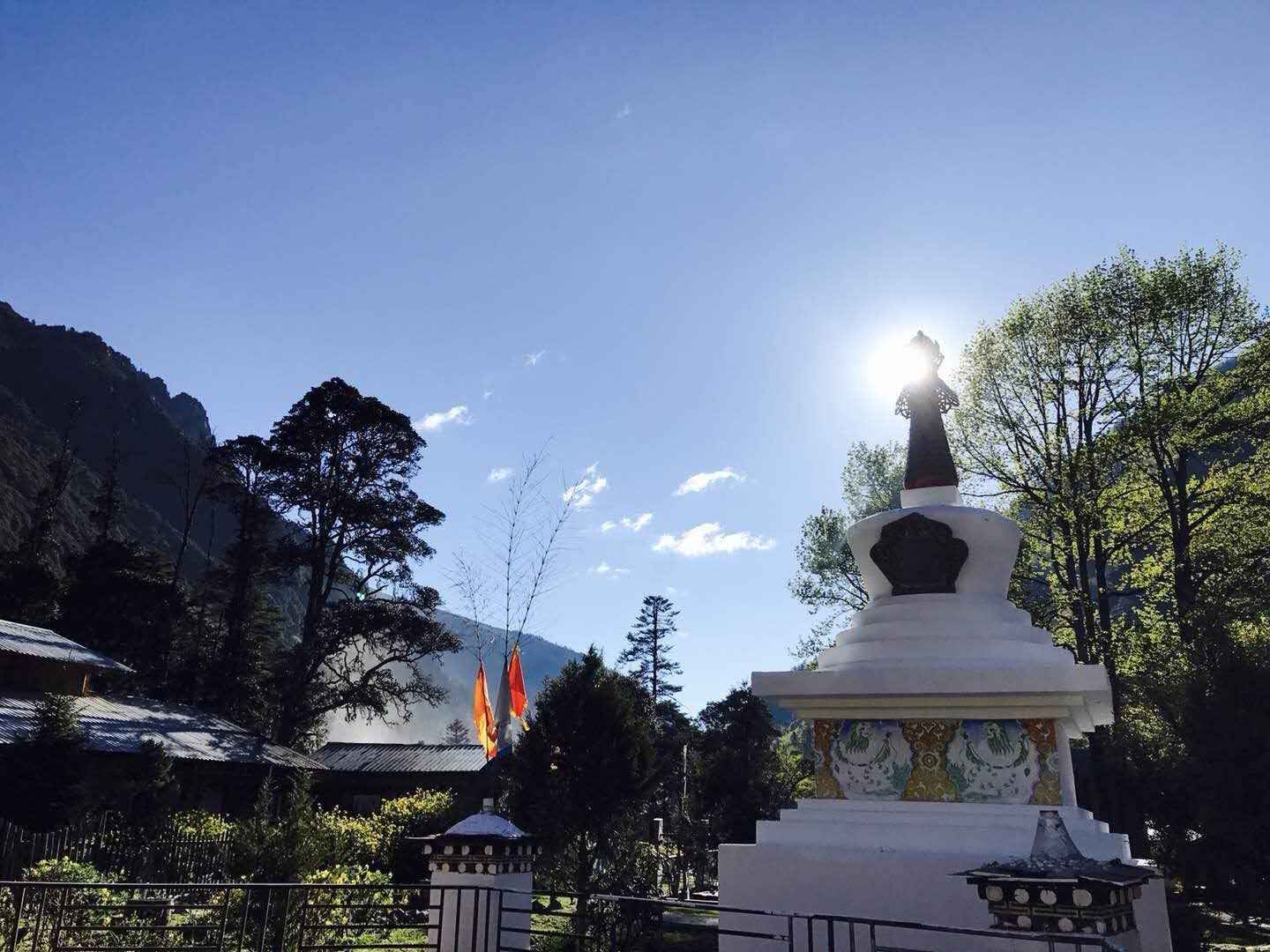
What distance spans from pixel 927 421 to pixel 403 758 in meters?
27.5

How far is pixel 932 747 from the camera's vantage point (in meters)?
9.28

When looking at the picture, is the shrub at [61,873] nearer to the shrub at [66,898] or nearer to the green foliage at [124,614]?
the shrub at [66,898]

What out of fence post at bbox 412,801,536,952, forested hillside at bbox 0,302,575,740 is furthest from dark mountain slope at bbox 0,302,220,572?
fence post at bbox 412,801,536,952

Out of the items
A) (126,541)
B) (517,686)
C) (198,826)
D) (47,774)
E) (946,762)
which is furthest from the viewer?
(126,541)

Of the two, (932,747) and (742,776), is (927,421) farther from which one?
(742,776)

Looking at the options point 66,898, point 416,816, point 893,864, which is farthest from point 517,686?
point 416,816

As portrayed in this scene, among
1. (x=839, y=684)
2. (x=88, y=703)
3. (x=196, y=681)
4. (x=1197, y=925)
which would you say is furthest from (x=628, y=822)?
(x=196, y=681)

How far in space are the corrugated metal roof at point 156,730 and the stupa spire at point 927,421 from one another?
19772mm

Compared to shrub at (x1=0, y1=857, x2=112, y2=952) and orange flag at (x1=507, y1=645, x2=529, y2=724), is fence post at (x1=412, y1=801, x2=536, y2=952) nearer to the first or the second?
orange flag at (x1=507, y1=645, x2=529, y2=724)

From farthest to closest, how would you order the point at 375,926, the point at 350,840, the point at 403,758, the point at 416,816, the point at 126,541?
the point at 126,541, the point at 403,758, the point at 416,816, the point at 350,840, the point at 375,926

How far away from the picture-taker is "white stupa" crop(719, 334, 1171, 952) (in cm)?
847

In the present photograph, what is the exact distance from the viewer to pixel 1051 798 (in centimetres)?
880

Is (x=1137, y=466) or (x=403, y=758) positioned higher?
(x=1137, y=466)

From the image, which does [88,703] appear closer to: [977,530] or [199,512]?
[977,530]
